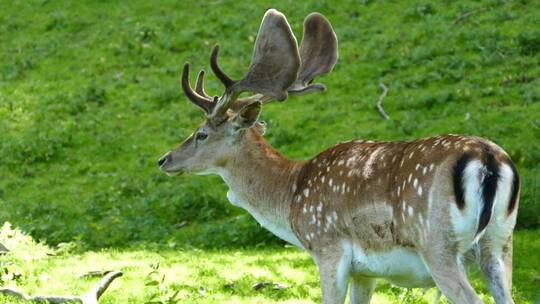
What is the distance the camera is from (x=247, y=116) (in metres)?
7.52

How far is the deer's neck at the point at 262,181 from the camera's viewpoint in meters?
7.36

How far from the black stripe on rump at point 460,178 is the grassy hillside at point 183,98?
573 cm

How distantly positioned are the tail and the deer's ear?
2.08m

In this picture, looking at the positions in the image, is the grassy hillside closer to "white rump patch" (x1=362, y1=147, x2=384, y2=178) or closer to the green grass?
the green grass

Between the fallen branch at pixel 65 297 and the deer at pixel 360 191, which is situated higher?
the deer at pixel 360 191

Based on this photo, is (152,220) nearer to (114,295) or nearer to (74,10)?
(114,295)

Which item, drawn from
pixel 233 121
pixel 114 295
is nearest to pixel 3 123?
pixel 114 295

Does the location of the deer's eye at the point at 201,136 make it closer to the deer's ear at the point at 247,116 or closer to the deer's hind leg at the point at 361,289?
the deer's ear at the point at 247,116

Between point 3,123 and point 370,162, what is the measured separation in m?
11.4

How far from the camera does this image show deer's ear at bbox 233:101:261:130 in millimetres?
7410

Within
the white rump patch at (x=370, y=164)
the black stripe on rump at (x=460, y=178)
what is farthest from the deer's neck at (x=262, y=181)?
the black stripe on rump at (x=460, y=178)

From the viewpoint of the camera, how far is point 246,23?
19375 mm

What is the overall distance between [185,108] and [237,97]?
29.3ft

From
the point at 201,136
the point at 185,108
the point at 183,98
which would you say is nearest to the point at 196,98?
the point at 201,136
